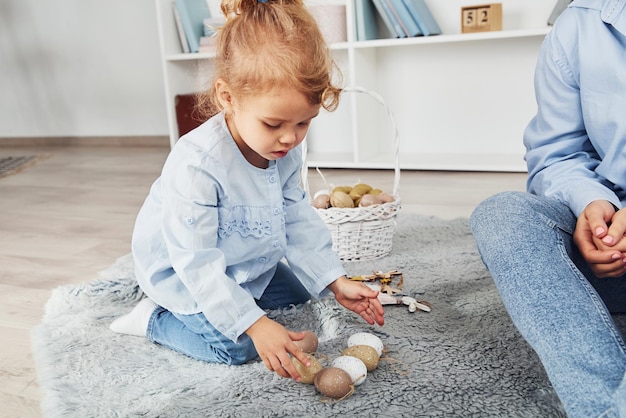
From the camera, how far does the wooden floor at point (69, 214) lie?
1086 millimetres

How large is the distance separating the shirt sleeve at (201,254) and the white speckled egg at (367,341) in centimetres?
15

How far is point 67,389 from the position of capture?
893 millimetres

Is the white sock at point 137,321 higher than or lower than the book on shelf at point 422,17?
lower

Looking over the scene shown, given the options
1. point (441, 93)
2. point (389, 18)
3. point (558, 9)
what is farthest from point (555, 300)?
point (441, 93)

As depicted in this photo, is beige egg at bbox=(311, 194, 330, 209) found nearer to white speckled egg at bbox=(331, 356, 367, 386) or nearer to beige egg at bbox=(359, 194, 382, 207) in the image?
beige egg at bbox=(359, 194, 382, 207)

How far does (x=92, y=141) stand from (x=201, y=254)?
2.80m

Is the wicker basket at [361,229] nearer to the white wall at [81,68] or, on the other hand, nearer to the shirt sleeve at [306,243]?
the shirt sleeve at [306,243]

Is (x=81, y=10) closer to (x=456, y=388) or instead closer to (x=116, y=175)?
(x=116, y=175)

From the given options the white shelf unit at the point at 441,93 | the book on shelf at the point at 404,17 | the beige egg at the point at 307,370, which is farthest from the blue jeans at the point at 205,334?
the book on shelf at the point at 404,17

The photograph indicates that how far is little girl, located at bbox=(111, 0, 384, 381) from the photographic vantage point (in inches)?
32.7

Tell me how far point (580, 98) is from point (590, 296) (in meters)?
0.39

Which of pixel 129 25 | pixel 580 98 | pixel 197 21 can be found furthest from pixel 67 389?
pixel 129 25

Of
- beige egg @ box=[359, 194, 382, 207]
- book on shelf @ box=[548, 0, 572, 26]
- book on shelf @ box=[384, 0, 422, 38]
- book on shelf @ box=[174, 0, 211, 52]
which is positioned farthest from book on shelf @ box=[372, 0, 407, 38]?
beige egg @ box=[359, 194, 382, 207]

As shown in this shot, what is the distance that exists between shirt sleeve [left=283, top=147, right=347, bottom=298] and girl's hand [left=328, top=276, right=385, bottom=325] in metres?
0.03
